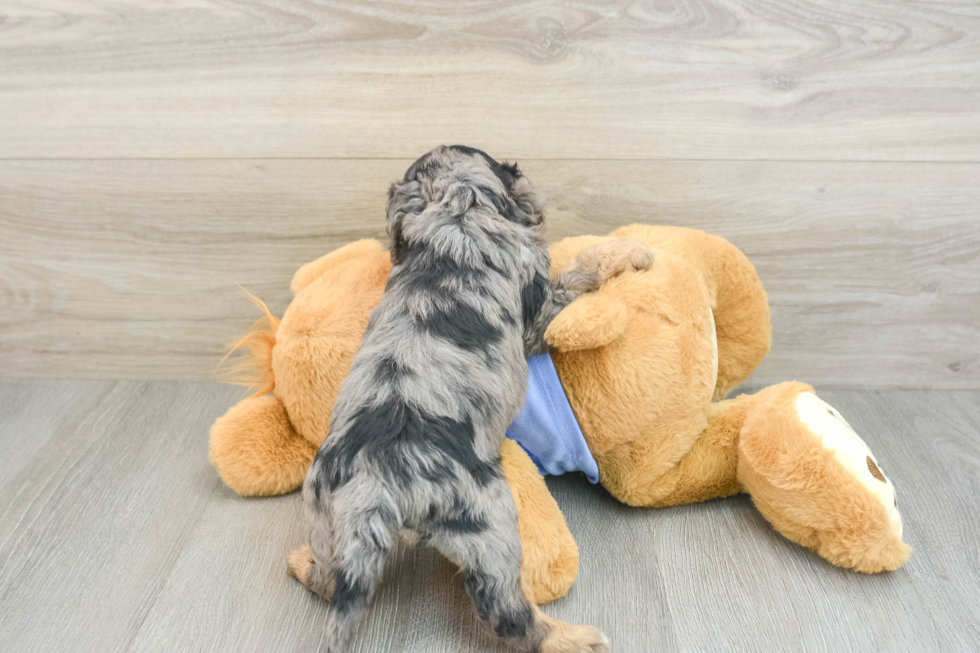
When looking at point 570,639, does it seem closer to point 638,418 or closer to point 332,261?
point 638,418

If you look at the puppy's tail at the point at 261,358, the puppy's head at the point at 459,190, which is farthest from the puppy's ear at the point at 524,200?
the puppy's tail at the point at 261,358

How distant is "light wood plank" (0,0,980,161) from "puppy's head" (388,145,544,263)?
274 millimetres

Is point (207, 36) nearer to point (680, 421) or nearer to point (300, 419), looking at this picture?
point (300, 419)

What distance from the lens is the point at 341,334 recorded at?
4.65ft

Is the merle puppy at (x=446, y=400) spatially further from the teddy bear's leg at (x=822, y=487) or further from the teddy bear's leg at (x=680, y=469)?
the teddy bear's leg at (x=822, y=487)

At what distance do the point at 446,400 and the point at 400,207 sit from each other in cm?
45

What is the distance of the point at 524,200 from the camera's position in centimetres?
139

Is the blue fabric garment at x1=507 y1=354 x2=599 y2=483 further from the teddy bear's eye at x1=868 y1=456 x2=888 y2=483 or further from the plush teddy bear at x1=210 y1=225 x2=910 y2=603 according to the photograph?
the teddy bear's eye at x1=868 y1=456 x2=888 y2=483

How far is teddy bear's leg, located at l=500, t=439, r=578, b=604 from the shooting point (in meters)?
1.19

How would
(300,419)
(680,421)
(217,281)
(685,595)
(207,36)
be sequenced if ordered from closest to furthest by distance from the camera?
(685,595)
(680,421)
(300,419)
(207,36)
(217,281)

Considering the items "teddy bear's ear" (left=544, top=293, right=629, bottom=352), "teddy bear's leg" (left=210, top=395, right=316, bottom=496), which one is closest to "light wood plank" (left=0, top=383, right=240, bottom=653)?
"teddy bear's leg" (left=210, top=395, right=316, bottom=496)

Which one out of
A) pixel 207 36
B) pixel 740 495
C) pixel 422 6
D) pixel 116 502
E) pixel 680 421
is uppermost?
pixel 422 6

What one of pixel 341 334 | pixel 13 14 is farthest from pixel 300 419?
pixel 13 14

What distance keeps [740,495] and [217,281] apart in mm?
1378
